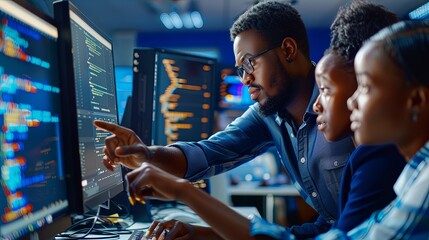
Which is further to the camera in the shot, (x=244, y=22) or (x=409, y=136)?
(x=244, y=22)

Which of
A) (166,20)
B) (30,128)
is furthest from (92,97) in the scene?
(166,20)

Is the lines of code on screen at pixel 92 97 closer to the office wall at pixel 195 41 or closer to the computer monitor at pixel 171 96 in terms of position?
the computer monitor at pixel 171 96

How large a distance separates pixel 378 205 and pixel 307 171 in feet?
1.67

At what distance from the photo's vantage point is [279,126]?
143 centimetres

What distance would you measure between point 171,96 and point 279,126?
16.0 inches

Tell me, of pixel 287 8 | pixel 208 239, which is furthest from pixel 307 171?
pixel 287 8

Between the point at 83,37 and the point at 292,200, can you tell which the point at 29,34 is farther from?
the point at 292,200

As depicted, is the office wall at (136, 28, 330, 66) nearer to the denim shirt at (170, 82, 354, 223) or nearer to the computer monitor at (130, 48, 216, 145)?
the computer monitor at (130, 48, 216, 145)

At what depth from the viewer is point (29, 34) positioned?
27.8 inches

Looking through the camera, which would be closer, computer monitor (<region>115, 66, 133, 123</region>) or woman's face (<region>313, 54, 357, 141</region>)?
woman's face (<region>313, 54, 357, 141</region>)

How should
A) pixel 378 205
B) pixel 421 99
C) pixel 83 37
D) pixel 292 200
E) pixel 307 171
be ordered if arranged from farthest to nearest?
pixel 292 200, pixel 307 171, pixel 83 37, pixel 378 205, pixel 421 99

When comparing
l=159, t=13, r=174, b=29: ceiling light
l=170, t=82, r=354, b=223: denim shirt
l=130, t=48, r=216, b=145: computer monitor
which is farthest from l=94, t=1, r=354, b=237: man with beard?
l=159, t=13, r=174, b=29: ceiling light

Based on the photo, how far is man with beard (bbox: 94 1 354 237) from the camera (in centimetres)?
123

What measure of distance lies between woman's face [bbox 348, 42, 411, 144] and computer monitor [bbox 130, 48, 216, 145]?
0.87 meters
